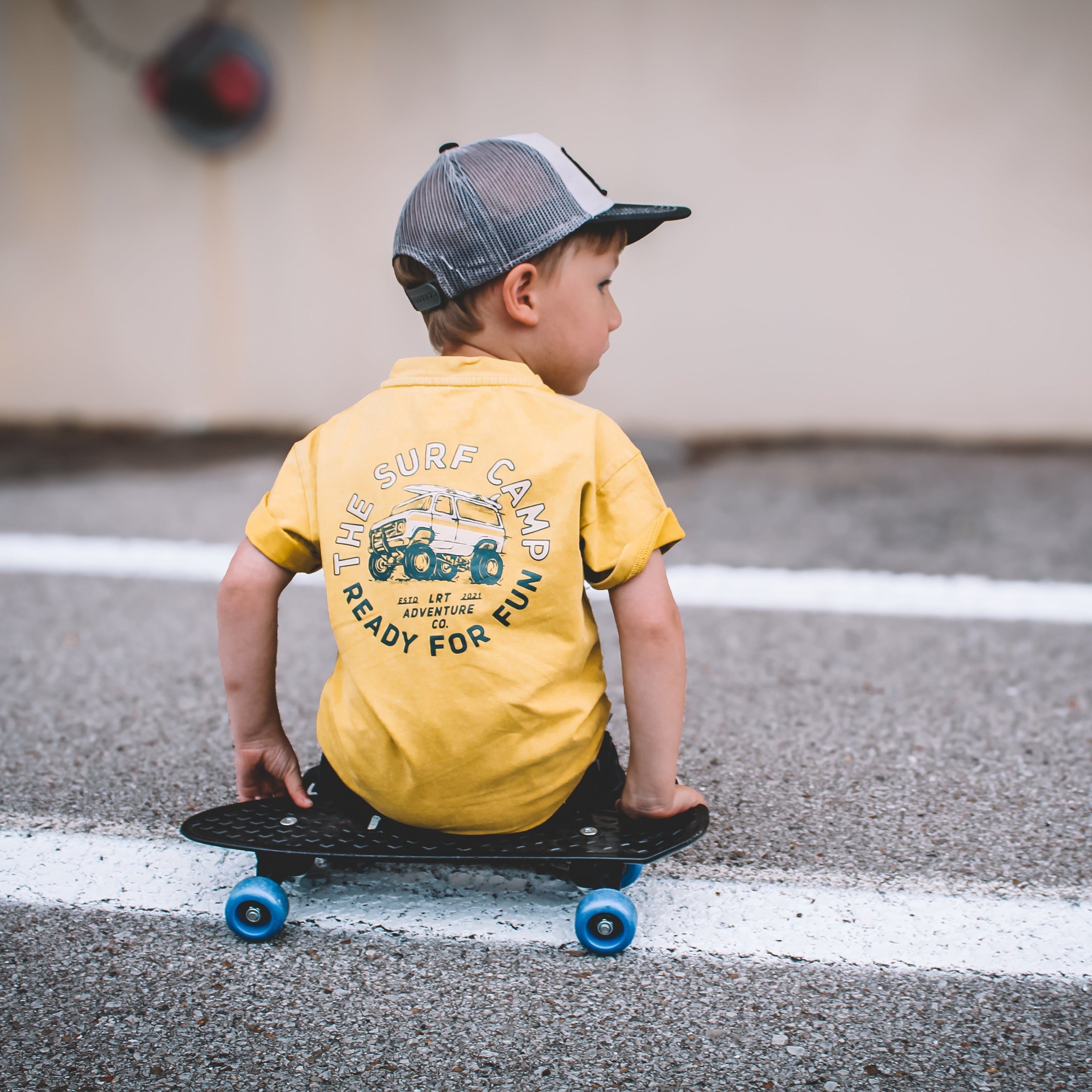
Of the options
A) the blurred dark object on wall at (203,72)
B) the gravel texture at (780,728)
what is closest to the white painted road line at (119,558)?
the gravel texture at (780,728)

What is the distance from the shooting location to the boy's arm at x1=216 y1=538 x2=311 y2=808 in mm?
1450

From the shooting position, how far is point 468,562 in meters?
1.37

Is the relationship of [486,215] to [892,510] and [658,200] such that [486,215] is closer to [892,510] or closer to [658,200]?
[892,510]

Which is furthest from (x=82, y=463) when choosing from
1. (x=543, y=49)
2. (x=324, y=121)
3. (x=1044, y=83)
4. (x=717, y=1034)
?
(x=1044, y=83)

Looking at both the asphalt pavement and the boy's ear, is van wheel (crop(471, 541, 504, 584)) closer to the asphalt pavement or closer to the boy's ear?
the boy's ear

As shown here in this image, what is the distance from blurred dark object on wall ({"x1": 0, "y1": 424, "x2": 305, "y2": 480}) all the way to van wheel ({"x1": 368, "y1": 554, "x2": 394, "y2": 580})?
11.7ft

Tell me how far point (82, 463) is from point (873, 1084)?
4.41m

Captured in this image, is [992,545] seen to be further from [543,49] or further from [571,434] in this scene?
[543,49]

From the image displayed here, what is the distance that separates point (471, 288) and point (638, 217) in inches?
10.6

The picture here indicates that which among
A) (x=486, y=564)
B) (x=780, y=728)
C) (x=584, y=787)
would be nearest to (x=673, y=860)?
(x=584, y=787)

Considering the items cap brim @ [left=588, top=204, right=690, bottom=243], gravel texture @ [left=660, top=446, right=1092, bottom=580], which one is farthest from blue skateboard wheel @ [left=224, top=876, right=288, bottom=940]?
gravel texture @ [left=660, top=446, right=1092, bottom=580]

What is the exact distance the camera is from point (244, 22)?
496 centimetres

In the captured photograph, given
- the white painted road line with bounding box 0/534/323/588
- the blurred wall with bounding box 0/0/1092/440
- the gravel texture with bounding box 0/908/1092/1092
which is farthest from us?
the blurred wall with bounding box 0/0/1092/440

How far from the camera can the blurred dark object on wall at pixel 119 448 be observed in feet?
15.2
